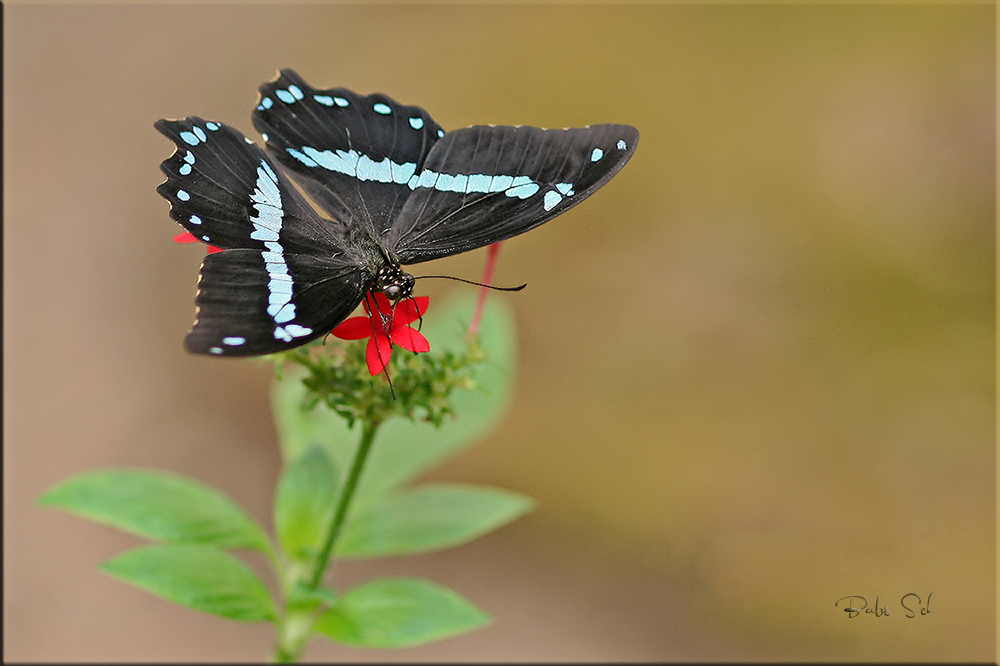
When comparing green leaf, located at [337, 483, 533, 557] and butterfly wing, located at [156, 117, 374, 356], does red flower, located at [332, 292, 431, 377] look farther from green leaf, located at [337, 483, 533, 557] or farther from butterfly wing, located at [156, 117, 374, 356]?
green leaf, located at [337, 483, 533, 557]

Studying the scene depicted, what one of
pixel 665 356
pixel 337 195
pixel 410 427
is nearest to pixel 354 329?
pixel 337 195

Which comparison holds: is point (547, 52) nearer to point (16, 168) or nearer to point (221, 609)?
point (16, 168)
